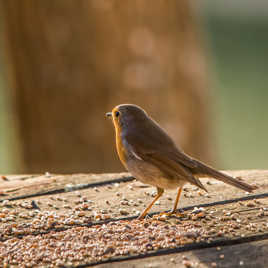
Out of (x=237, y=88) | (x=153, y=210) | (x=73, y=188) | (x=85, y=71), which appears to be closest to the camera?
(x=153, y=210)

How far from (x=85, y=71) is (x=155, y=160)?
3.07 m

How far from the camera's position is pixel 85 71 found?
227 inches

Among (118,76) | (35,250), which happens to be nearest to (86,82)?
(118,76)

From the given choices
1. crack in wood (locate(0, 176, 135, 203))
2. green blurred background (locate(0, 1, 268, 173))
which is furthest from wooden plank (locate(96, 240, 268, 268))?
green blurred background (locate(0, 1, 268, 173))

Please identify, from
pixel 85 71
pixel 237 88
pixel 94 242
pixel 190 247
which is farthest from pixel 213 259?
pixel 237 88

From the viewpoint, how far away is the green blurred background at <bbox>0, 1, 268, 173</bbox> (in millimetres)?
11000

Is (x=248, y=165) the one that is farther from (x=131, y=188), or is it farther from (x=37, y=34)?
(x=131, y=188)

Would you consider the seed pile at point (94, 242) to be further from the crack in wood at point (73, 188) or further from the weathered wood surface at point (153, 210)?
the crack in wood at point (73, 188)

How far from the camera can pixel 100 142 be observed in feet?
19.2

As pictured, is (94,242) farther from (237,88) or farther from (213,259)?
(237,88)

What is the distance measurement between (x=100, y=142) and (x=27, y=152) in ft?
2.70

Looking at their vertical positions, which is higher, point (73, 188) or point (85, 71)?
point (85, 71)

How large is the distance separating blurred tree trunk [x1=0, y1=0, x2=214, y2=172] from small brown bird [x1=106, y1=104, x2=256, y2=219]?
2.86 meters

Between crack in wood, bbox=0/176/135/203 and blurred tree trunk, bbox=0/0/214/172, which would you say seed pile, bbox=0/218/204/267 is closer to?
crack in wood, bbox=0/176/135/203
